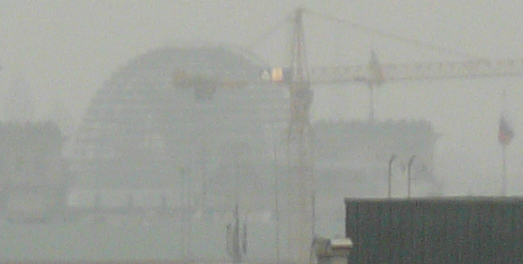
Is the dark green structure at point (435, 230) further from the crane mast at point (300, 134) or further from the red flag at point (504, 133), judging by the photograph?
the crane mast at point (300, 134)

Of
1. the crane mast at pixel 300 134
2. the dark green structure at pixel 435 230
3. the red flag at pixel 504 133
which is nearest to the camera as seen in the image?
the dark green structure at pixel 435 230

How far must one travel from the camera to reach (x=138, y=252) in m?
195

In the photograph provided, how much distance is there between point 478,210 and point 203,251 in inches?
6531

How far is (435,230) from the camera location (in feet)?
102

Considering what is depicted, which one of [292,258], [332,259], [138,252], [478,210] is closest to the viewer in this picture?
[332,259]

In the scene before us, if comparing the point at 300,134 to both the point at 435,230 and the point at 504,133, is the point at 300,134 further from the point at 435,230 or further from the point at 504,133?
the point at 435,230

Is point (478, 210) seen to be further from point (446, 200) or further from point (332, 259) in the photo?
point (332, 259)

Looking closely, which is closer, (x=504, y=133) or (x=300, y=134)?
(x=504, y=133)

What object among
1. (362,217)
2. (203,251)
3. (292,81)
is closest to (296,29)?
(292,81)

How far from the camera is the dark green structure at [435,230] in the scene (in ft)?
102

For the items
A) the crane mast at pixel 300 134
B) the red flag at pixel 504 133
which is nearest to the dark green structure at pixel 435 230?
the red flag at pixel 504 133

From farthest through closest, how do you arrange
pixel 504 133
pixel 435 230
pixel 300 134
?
pixel 300 134
pixel 504 133
pixel 435 230

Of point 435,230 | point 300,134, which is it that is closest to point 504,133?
point 300,134

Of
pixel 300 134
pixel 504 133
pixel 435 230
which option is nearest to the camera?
pixel 435 230
